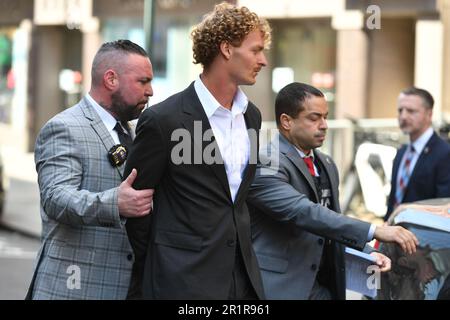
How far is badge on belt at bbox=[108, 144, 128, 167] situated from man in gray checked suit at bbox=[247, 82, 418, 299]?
0.74m

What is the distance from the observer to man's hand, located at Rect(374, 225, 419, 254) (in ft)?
13.0

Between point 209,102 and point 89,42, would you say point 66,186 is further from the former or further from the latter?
point 89,42

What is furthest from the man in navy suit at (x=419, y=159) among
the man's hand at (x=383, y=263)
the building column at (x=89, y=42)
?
the building column at (x=89, y=42)

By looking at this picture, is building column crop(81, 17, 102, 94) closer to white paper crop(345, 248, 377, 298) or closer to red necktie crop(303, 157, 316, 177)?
red necktie crop(303, 157, 316, 177)

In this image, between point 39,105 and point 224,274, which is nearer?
point 224,274

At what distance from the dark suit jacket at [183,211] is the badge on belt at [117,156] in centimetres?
34

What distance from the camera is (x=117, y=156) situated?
3924 mm

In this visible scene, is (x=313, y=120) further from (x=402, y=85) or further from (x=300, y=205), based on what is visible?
(x=402, y=85)

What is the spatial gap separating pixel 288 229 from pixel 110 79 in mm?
1152

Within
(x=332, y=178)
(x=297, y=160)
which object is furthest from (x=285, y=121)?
(x=332, y=178)

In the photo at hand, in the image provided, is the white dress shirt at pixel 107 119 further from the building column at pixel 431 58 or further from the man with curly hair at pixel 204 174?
the building column at pixel 431 58

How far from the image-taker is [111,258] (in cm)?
388
